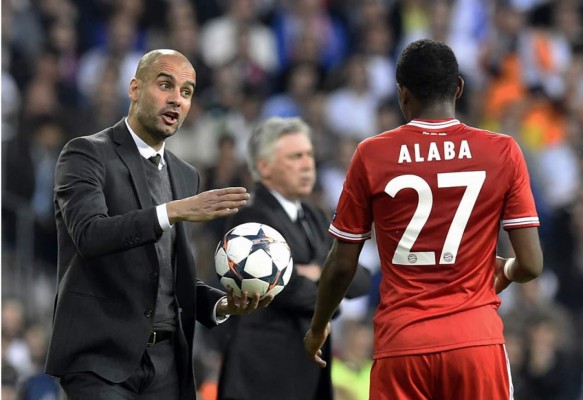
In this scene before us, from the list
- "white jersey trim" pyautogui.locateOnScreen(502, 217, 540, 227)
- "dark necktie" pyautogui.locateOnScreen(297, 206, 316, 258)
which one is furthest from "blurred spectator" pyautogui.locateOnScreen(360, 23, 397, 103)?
"white jersey trim" pyautogui.locateOnScreen(502, 217, 540, 227)

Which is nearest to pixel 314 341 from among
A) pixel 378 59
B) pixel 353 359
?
pixel 353 359

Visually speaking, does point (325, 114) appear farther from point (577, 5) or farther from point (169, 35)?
point (577, 5)

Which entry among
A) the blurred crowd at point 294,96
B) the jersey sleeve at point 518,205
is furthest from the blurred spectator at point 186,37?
the jersey sleeve at point 518,205

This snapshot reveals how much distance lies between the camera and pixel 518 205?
4398mm

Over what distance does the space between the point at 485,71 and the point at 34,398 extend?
5.95 m

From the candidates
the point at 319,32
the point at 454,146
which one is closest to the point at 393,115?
the point at 319,32

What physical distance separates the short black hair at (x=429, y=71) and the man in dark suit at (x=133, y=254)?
0.77m

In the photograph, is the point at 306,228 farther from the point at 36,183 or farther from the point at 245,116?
the point at 245,116

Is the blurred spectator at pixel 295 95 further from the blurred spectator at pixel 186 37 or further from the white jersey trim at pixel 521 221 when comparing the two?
the white jersey trim at pixel 521 221

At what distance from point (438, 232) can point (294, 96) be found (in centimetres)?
833

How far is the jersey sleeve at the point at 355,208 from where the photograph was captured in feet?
14.6

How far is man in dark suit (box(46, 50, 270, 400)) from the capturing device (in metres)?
4.49

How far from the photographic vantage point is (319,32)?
1313 centimetres

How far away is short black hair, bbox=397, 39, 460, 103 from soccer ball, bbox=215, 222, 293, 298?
1010 millimetres
